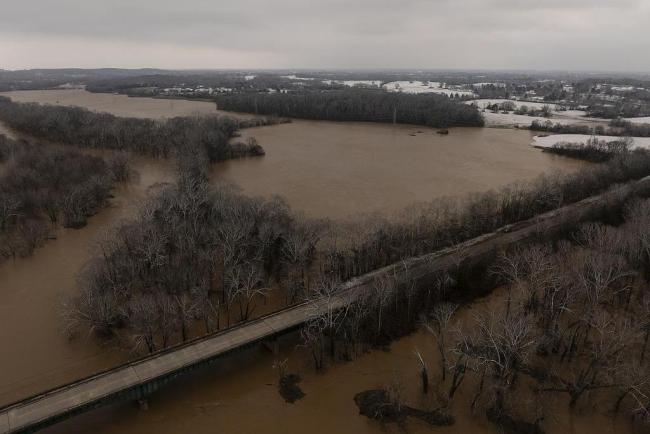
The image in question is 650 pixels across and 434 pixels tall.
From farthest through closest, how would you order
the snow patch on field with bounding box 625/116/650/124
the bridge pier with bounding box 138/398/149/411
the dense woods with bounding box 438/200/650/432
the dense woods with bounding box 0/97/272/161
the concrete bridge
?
the snow patch on field with bounding box 625/116/650/124 → the dense woods with bounding box 0/97/272/161 → the bridge pier with bounding box 138/398/149/411 → the dense woods with bounding box 438/200/650/432 → the concrete bridge

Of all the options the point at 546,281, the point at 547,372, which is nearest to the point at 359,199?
the point at 546,281

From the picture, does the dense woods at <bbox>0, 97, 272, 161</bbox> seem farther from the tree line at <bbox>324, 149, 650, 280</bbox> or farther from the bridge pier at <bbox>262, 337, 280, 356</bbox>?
the bridge pier at <bbox>262, 337, 280, 356</bbox>

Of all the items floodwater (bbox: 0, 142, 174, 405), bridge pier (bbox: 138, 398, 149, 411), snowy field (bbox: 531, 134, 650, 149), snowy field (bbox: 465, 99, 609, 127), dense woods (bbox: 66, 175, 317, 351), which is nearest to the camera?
bridge pier (bbox: 138, 398, 149, 411)

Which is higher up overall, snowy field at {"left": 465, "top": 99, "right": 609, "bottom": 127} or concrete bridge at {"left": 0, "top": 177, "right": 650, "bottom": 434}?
snowy field at {"left": 465, "top": 99, "right": 609, "bottom": 127}

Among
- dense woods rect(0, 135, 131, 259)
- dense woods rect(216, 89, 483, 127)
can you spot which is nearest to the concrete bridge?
dense woods rect(0, 135, 131, 259)

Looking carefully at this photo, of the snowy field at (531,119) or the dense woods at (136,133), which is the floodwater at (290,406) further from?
the snowy field at (531,119)

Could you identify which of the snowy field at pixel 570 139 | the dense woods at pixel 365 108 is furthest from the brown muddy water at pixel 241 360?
the dense woods at pixel 365 108
